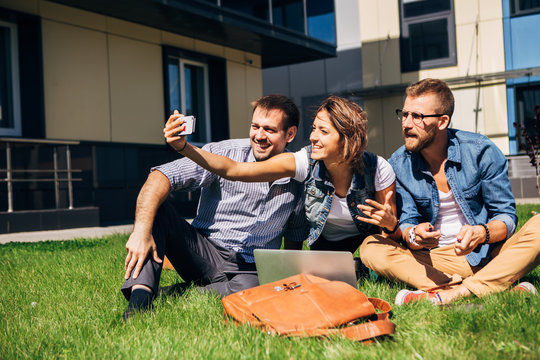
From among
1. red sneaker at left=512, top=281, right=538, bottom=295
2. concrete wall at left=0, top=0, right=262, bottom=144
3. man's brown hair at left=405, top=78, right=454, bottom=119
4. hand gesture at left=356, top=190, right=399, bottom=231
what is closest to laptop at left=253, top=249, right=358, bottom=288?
hand gesture at left=356, top=190, right=399, bottom=231

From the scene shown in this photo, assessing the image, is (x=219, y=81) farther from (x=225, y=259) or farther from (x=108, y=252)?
(x=225, y=259)

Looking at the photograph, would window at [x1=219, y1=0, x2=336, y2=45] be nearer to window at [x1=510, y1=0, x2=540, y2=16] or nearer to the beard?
window at [x1=510, y1=0, x2=540, y2=16]

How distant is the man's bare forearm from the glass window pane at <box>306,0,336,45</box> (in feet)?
49.2

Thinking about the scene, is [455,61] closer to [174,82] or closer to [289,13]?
[289,13]

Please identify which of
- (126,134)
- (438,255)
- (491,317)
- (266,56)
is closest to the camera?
(491,317)

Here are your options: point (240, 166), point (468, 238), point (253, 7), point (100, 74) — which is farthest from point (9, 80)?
point (253, 7)

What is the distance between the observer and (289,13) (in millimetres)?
17516

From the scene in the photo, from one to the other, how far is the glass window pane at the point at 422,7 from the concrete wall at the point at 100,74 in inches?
281

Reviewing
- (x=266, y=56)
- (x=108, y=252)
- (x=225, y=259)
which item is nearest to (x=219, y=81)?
(x=266, y=56)

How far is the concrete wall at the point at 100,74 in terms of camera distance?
392 inches

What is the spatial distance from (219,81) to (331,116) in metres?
10.6

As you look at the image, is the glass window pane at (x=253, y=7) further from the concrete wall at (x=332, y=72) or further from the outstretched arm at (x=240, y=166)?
the outstretched arm at (x=240, y=166)

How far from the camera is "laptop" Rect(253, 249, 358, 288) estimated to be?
304 centimetres

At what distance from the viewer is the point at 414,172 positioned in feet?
12.8
